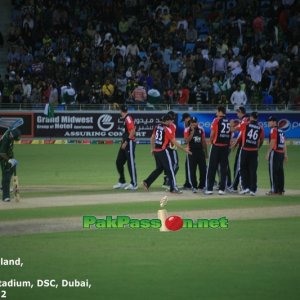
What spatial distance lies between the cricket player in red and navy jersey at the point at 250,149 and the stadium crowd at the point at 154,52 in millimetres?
13942

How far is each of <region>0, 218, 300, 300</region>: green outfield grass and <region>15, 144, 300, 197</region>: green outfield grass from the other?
6.53 metres

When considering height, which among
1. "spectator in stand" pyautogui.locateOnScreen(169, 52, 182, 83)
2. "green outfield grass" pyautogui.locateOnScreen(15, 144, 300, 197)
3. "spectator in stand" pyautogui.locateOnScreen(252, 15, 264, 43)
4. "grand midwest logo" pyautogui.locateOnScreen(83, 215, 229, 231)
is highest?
"spectator in stand" pyautogui.locateOnScreen(252, 15, 264, 43)

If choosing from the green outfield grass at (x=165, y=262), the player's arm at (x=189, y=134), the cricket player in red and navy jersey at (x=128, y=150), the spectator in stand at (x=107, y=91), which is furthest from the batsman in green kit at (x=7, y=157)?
the spectator in stand at (x=107, y=91)

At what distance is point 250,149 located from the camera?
68.8ft

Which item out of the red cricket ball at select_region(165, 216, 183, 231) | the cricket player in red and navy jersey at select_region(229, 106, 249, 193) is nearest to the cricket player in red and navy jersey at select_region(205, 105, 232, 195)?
the cricket player in red and navy jersey at select_region(229, 106, 249, 193)

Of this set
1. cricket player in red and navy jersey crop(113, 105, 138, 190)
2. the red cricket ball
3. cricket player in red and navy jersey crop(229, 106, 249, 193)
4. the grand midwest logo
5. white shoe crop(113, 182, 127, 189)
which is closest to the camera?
the red cricket ball

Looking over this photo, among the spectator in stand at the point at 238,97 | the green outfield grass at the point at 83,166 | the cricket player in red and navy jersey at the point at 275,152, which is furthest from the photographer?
the spectator in stand at the point at 238,97

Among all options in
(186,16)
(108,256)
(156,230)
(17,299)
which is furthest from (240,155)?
(186,16)

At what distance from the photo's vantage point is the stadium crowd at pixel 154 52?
35.8m

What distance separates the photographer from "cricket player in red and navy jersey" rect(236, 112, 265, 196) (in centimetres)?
2094

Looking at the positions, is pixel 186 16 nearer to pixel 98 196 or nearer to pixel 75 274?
pixel 98 196

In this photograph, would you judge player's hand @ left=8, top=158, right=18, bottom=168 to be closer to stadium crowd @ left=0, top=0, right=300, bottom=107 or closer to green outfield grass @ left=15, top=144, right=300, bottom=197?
green outfield grass @ left=15, top=144, right=300, bottom=197

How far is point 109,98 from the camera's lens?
3575 centimetres

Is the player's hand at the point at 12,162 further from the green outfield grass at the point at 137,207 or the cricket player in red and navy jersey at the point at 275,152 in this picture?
the cricket player in red and navy jersey at the point at 275,152
